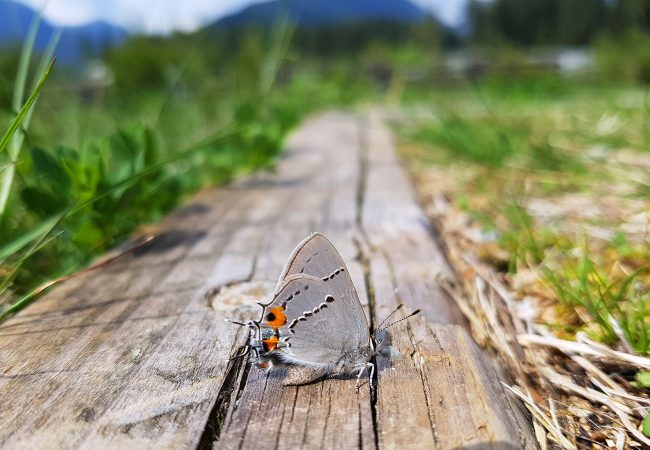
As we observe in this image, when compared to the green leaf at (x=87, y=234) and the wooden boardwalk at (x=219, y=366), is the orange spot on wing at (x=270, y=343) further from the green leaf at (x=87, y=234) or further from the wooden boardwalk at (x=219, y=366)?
the green leaf at (x=87, y=234)

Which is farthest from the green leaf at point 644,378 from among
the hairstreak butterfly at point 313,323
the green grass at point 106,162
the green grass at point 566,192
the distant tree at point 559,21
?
the distant tree at point 559,21

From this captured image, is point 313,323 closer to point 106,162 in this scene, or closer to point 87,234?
point 87,234

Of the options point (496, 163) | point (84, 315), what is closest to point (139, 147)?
point (84, 315)

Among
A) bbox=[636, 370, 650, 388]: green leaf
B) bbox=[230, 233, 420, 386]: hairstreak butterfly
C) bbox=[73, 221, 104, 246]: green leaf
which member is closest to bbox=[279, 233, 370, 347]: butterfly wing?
bbox=[230, 233, 420, 386]: hairstreak butterfly

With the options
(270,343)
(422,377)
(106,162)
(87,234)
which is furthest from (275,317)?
(106,162)

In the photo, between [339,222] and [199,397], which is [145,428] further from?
[339,222]

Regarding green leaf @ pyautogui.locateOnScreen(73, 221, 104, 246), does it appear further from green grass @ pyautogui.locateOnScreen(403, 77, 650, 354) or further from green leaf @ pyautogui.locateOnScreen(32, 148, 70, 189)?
green grass @ pyautogui.locateOnScreen(403, 77, 650, 354)
